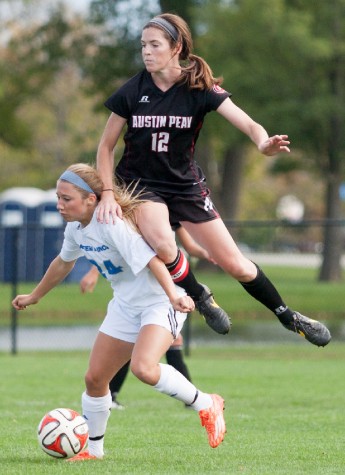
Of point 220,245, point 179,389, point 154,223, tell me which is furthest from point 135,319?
point 220,245

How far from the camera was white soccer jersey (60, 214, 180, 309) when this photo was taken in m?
6.27

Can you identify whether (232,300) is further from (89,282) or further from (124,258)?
(124,258)

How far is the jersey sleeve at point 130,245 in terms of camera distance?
6.25m

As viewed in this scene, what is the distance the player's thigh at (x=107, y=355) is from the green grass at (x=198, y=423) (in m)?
0.55

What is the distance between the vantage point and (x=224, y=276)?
22844 mm

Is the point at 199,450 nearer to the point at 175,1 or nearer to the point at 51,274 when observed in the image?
the point at 51,274

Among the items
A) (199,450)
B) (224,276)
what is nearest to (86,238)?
(199,450)

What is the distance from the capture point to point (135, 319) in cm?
639

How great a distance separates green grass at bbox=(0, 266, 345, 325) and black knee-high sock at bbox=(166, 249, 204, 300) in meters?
11.7

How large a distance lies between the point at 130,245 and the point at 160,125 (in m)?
1.00

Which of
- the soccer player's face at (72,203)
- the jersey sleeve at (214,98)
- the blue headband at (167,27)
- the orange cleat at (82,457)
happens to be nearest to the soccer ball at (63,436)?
the orange cleat at (82,457)

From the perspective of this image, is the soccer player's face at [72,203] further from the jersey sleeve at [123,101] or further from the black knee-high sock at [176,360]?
the black knee-high sock at [176,360]

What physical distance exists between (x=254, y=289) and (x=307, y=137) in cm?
1996

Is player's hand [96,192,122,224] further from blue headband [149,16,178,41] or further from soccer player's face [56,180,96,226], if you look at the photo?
blue headband [149,16,178,41]
